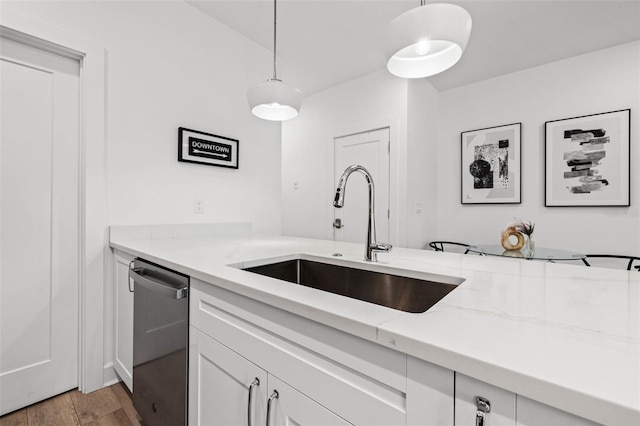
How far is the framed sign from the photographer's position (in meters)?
2.16

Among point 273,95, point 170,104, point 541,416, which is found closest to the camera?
point 541,416

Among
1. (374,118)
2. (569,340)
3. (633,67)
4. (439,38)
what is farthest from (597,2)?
(569,340)

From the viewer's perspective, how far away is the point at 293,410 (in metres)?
0.71

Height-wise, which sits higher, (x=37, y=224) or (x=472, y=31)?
(x=472, y=31)

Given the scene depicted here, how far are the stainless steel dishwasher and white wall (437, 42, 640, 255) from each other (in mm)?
3389

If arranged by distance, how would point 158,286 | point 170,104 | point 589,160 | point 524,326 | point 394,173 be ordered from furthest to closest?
point 394,173
point 589,160
point 170,104
point 158,286
point 524,326

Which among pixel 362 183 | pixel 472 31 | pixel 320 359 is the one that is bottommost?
pixel 320 359

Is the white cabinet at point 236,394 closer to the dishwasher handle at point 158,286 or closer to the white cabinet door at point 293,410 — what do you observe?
the white cabinet door at point 293,410

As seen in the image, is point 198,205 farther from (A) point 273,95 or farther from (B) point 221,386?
(B) point 221,386

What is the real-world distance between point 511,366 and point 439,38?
3.25ft

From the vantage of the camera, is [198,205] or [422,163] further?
[422,163]

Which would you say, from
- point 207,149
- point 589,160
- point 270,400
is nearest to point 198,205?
point 207,149

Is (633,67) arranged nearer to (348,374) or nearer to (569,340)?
(569,340)

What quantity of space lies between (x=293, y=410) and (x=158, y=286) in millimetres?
757
